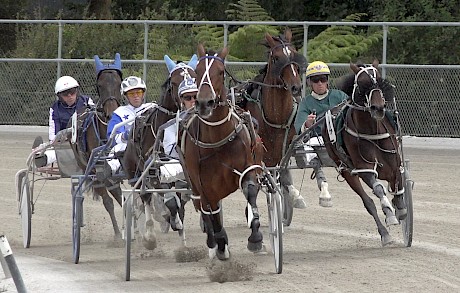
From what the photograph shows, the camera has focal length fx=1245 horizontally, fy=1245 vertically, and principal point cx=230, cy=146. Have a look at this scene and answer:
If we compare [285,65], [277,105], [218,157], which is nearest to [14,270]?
[218,157]

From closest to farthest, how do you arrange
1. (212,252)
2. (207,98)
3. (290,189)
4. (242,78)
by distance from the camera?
(207,98) → (212,252) → (290,189) → (242,78)

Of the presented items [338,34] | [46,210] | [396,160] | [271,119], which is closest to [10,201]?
[46,210]

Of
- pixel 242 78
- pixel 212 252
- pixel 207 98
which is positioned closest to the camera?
pixel 207 98

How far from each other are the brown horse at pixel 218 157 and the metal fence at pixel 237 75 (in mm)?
9559

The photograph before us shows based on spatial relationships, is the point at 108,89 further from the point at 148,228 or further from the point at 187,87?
the point at 187,87

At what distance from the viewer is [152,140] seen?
1095cm

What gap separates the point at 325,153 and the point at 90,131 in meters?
2.32

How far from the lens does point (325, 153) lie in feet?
39.9

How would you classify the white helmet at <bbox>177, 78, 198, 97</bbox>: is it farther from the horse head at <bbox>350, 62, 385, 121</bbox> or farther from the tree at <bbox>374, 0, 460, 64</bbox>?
the tree at <bbox>374, 0, 460, 64</bbox>

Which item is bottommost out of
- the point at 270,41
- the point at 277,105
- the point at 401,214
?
the point at 401,214

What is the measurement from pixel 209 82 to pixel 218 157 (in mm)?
700

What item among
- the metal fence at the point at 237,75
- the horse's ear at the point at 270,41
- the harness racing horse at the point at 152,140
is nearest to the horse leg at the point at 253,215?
the harness racing horse at the point at 152,140

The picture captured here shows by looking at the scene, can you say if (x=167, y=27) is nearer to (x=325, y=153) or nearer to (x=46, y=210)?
(x=46, y=210)

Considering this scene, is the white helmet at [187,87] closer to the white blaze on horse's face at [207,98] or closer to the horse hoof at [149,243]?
the white blaze on horse's face at [207,98]
